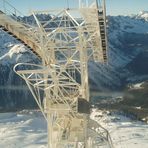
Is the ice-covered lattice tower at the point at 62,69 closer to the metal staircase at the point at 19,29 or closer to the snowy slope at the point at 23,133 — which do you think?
the metal staircase at the point at 19,29

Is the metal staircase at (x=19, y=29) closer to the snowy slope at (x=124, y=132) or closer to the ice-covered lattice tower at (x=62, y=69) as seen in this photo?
the ice-covered lattice tower at (x=62, y=69)

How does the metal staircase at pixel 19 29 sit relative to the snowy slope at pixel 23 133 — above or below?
above

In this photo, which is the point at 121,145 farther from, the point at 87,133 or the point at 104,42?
the point at 104,42

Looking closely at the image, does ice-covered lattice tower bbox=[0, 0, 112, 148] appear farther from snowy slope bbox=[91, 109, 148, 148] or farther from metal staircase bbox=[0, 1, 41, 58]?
snowy slope bbox=[91, 109, 148, 148]

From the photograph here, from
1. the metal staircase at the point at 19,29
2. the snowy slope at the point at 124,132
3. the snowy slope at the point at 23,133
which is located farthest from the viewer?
the snowy slope at the point at 23,133

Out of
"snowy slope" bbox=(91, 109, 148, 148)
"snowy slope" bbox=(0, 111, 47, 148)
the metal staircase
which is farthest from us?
"snowy slope" bbox=(0, 111, 47, 148)

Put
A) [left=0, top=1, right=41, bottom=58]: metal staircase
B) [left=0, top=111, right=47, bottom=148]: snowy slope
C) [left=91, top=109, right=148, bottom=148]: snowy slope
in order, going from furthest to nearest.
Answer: [left=0, top=111, right=47, bottom=148]: snowy slope → [left=91, top=109, right=148, bottom=148]: snowy slope → [left=0, top=1, right=41, bottom=58]: metal staircase

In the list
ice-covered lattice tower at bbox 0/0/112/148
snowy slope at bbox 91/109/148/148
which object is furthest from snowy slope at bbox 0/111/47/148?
ice-covered lattice tower at bbox 0/0/112/148

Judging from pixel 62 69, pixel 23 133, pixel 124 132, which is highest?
pixel 62 69

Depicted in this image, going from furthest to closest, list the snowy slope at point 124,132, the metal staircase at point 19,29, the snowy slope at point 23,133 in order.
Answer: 1. the snowy slope at point 23,133
2. the snowy slope at point 124,132
3. the metal staircase at point 19,29

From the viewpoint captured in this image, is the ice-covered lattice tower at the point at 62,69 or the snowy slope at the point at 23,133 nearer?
the ice-covered lattice tower at the point at 62,69

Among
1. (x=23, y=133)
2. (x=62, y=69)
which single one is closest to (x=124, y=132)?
(x=23, y=133)

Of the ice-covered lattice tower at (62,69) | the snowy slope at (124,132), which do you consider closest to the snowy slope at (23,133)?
the snowy slope at (124,132)

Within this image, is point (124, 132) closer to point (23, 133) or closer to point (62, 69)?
point (23, 133)
